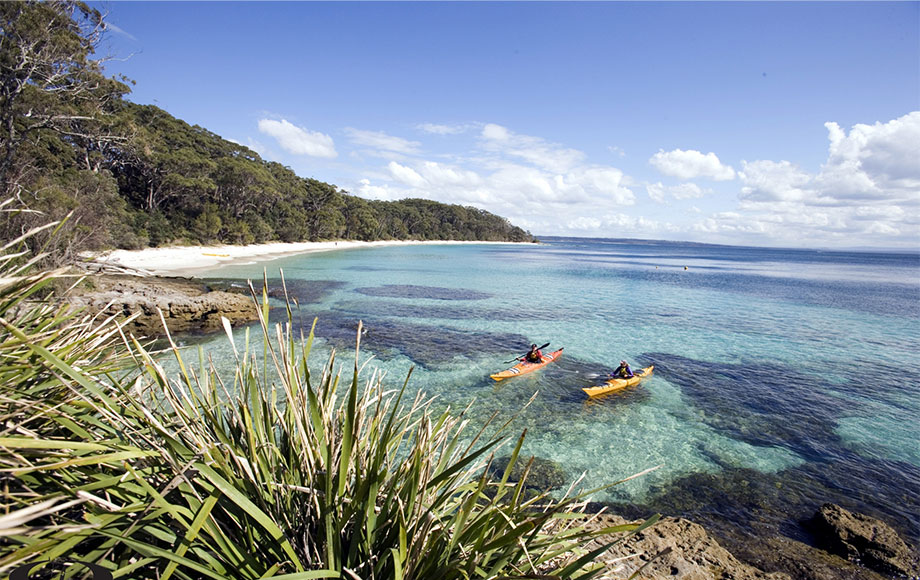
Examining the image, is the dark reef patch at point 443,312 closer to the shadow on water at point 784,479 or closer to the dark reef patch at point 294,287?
the dark reef patch at point 294,287

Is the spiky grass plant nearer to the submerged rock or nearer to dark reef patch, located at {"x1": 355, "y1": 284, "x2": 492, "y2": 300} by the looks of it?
the submerged rock

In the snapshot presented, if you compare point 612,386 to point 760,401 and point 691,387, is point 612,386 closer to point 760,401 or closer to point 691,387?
point 691,387

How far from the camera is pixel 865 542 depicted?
5.58 meters

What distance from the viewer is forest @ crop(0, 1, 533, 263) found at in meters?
16.0

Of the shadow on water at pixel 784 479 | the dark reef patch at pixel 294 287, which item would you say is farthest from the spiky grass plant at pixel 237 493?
the dark reef patch at pixel 294 287

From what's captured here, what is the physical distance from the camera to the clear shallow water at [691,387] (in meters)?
7.32

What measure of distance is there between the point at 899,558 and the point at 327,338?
14328 millimetres

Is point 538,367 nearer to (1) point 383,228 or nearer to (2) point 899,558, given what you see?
(2) point 899,558

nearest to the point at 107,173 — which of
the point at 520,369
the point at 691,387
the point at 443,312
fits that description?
the point at 443,312

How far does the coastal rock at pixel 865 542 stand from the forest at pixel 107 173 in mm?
8745

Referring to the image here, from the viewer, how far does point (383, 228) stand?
9469 centimetres

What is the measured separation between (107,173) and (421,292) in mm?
28099

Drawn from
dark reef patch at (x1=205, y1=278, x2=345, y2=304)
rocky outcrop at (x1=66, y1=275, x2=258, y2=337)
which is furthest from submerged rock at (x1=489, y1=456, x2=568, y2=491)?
dark reef patch at (x1=205, y1=278, x2=345, y2=304)

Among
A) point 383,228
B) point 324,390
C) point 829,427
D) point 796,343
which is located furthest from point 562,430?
point 383,228
